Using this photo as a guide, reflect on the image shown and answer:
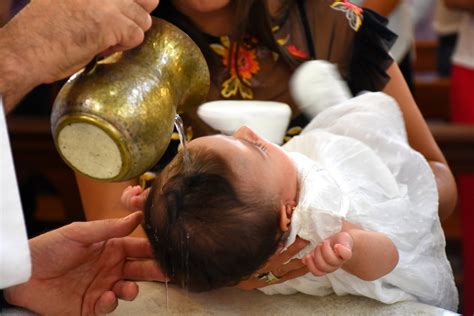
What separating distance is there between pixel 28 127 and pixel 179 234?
1.38 meters

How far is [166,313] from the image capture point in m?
1.03

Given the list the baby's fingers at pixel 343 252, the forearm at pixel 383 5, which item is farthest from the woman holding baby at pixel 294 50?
the forearm at pixel 383 5

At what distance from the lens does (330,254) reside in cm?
90

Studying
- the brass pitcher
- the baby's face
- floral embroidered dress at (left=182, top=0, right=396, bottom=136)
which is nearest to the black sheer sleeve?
floral embroidered dress at (left=182, top=0, right=396, bottom=136)

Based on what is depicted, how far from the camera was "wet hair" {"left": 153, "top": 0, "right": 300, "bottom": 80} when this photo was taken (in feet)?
4.28

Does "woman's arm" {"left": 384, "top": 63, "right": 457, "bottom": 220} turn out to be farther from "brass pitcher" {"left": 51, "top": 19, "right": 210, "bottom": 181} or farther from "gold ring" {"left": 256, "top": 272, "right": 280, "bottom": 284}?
"brass pitcher" {"left": 51, "top": 19, "right": 210, "bottom": 181}

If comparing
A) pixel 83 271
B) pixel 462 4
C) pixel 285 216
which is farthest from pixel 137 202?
pixel 462 4

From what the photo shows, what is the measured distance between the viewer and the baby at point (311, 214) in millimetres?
922

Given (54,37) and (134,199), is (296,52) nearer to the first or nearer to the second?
(134,199)

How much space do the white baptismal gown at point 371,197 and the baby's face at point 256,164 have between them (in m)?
0.03

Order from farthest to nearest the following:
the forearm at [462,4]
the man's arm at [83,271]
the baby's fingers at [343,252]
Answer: the forearm at [462,4] → the man's arm at [83,271] → the baby's fingers at [343,252]

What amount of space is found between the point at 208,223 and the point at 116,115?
209 mm

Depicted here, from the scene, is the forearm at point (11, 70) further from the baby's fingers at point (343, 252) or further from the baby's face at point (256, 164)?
the baby's fingers at point (343, 252)

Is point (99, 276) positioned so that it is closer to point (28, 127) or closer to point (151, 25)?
point (151, 25)
